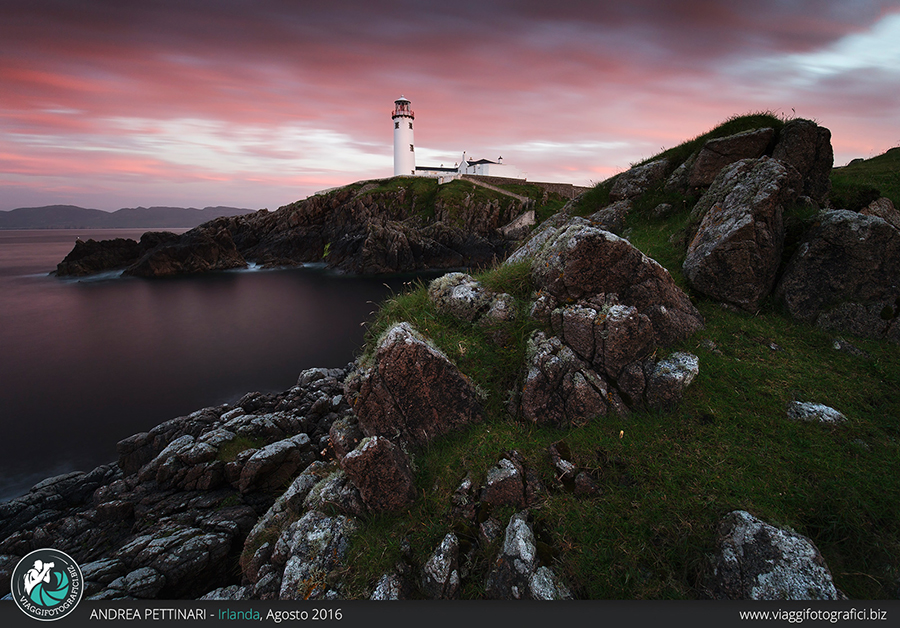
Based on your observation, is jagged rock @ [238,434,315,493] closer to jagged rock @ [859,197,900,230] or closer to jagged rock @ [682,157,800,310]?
jagged rock @ [682,157,800,310]

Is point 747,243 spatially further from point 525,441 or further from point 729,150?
point 525,441

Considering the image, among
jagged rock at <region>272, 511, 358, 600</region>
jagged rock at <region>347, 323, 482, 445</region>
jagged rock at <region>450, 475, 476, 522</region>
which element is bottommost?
jagged rock at <region>272, 511, 358, 600</region>

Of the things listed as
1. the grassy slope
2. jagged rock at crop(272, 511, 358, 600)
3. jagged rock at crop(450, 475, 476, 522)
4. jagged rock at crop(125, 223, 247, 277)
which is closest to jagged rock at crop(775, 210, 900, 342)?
the grassy slope

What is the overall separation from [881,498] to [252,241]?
85128 mm

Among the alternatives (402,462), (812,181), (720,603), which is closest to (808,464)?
(720,603)

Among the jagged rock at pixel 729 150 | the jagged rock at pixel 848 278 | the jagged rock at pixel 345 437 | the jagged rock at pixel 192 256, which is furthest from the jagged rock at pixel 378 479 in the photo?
the jagged rock at pixel 192 256

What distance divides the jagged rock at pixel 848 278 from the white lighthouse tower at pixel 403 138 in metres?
94.3

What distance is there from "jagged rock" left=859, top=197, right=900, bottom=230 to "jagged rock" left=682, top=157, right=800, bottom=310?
4.47m

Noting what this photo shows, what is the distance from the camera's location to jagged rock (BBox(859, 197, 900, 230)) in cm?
1084

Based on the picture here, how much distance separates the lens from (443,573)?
4852 mm

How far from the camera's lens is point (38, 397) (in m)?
21.2

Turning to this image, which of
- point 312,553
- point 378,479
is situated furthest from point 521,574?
point 312,553

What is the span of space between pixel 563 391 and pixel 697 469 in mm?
2083

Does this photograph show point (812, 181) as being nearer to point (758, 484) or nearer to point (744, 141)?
point (744, 141)
